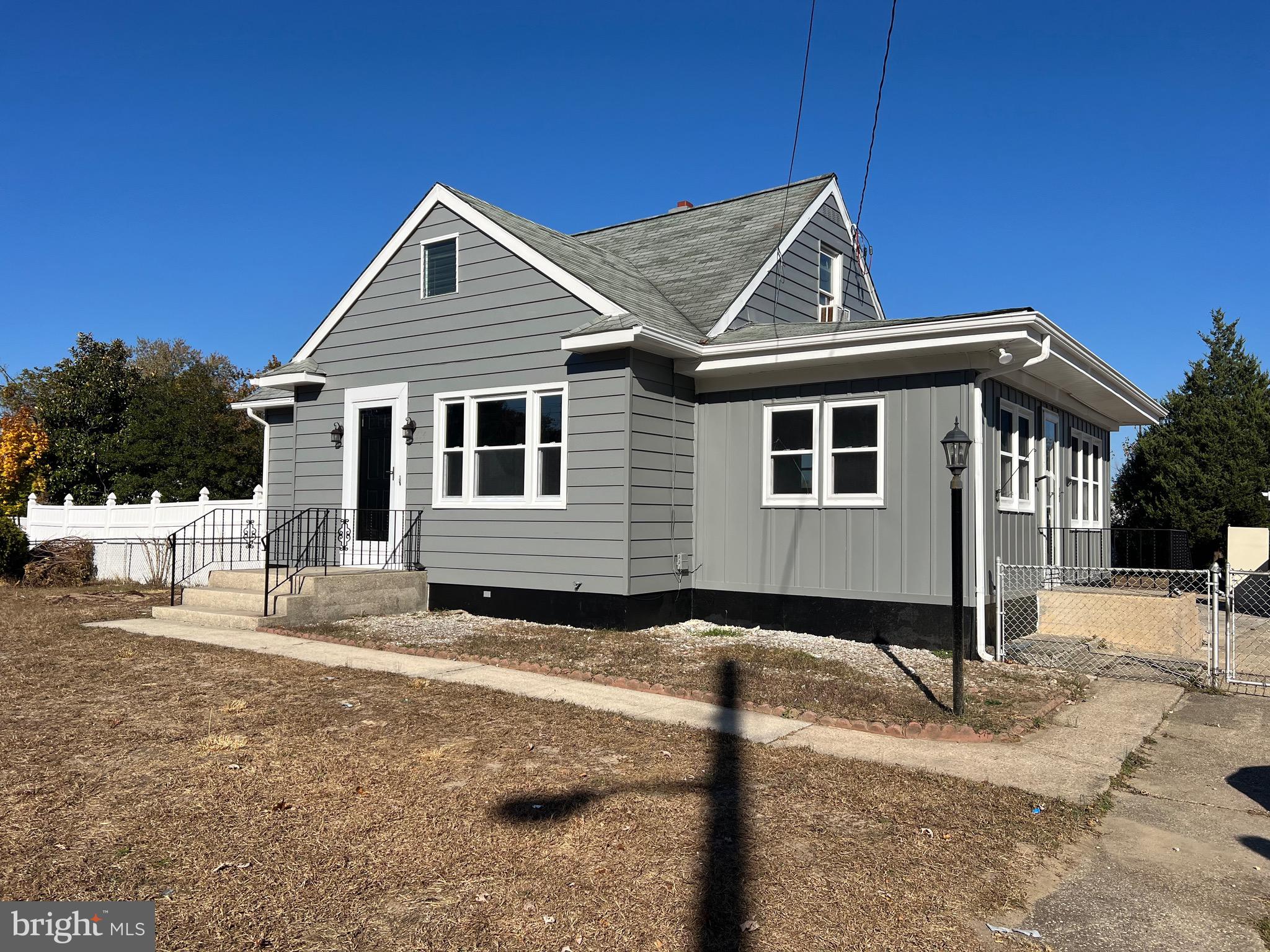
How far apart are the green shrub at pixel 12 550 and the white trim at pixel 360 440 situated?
24.3 ft

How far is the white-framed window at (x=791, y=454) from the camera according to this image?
10.6 meters

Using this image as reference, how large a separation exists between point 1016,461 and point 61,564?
53.9 feet

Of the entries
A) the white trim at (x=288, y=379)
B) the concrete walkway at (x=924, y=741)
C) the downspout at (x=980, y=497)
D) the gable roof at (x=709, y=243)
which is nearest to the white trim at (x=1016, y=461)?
the downspout at (x=980, y=497)

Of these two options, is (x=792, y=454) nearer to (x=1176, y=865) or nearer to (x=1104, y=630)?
(x=1104, y=630)

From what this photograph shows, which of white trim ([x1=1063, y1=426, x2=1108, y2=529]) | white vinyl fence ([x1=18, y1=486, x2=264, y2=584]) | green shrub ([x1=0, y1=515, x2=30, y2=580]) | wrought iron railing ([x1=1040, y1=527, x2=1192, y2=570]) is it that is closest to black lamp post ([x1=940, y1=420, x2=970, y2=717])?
wrought iron railing ([x1=1040, y1=527, x2=1192, y2=570])

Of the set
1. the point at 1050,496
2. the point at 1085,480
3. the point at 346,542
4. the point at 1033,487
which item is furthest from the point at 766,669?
the point at 1085,480

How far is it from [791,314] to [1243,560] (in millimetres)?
8147

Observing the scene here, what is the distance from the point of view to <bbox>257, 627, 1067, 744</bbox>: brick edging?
608 cm

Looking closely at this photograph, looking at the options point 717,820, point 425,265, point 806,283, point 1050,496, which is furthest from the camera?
point 806,283

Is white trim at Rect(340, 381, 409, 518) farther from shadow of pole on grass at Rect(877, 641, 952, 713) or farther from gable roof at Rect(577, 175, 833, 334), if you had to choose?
shadow of pole on grass at Rect(877, 641, 952, 713)

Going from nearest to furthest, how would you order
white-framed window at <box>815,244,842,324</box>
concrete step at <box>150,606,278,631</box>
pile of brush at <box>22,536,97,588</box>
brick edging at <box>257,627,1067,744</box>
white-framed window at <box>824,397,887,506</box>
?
1. brick edging at <box>257,627,1067,744</box>
2. white-framed window at <box>824,397,887,506</box>
3. concrete step at <box>150,606,278,631</box>
4. white-framed window at <box>815,244,842,324</box>
5. pile of brush at <box>22,536,97,588</box>

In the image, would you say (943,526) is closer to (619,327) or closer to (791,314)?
(619,327)

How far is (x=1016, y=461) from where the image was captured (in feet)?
35.0

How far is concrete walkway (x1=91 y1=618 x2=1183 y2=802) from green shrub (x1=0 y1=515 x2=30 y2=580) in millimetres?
9928
